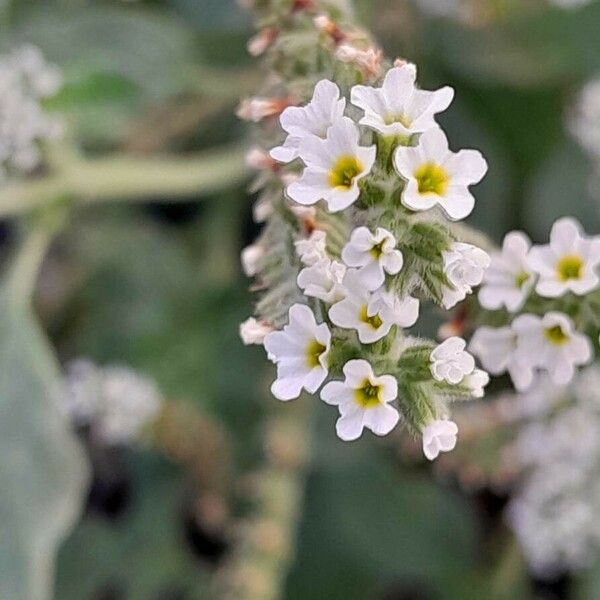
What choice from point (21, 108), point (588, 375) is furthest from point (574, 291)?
point (21, 108)

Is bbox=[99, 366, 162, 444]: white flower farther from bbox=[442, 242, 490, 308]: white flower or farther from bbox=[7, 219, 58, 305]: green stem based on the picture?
bbox=[442, 242, 490, 308]: white flower

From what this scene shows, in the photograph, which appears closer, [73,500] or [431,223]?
[431,223]

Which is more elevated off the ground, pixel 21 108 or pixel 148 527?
pixel 21 108

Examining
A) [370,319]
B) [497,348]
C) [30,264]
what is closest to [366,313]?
Result: [370,319]

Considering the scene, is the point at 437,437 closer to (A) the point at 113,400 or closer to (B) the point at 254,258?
(B) the point at 254,258

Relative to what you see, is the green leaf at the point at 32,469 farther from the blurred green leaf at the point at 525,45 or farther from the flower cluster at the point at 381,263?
the blurred green leaf at the point at 525,45

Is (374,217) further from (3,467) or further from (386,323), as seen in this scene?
(3,467)
